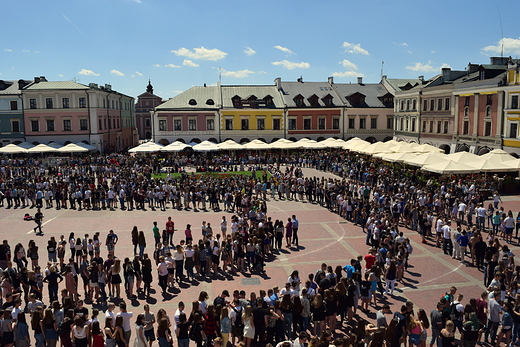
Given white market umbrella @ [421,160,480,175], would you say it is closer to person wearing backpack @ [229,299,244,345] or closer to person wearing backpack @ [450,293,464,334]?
person wearing backpack @ [450,293,464,334]

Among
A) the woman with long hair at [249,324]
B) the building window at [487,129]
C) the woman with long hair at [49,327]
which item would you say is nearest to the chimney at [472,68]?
the building window at [487,129]

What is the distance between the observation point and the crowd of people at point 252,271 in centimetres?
973

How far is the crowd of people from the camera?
9.73 m

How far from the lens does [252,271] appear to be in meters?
15.8

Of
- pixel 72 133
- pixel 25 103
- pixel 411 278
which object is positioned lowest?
pixel 411 278

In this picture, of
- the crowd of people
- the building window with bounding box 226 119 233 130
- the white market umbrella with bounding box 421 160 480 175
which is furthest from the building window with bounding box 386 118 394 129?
the white market umbrella with bounding box 421 160 480 175

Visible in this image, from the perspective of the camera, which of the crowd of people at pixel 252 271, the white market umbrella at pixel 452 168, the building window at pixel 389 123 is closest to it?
the crowd of people at pixel 252 271

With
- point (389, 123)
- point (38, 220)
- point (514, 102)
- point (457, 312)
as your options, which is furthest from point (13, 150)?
point (514, 102)

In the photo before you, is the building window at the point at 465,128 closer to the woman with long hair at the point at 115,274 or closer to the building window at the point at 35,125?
the woman with long hair at the point at 115,274

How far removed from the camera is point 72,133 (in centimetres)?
5209

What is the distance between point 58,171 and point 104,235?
20695 millimetres

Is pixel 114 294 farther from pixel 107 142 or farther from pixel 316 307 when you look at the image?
pixel 107 142

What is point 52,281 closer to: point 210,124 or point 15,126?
point 210,124

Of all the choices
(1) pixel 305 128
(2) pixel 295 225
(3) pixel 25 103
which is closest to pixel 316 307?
(2) pixel 295 225
